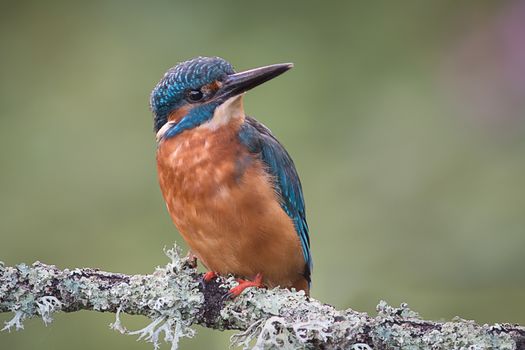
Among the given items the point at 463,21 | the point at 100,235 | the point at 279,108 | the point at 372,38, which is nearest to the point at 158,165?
the point at 100,235

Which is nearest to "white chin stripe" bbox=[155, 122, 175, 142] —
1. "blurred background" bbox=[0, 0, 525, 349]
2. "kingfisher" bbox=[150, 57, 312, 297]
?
"kingfisher" bbox=[150, 57, 312, 297]

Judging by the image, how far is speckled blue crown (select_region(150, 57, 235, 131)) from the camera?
4105mm

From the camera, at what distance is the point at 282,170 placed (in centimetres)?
430

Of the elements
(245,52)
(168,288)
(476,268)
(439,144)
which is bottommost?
(168,288)

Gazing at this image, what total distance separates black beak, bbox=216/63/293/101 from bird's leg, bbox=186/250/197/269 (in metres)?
0.67

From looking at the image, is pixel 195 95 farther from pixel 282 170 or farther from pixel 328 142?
pixel 328 142

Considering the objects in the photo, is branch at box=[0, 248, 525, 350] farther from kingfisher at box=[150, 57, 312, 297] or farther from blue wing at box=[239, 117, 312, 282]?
blue wing at box=[239, 117, 312, 282]

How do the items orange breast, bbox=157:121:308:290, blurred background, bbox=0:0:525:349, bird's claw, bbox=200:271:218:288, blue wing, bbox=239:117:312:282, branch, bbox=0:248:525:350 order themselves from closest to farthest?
branch, bbox=0:248:525:350
bird's claw, bbox=200:271:218:288
orange breast, bbox=157:121:308:290
blurred background, bbox=0:0:525:349
blue wing, bbox=239:117:312:282

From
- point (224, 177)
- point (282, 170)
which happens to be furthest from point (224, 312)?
point (282, 170)

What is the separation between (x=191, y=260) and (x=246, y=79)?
78 cm

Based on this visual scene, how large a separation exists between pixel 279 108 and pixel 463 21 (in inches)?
39.4

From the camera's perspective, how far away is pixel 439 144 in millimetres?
4512

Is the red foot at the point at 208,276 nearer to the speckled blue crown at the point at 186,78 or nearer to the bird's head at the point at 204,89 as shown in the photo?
the bird's head at the point at 204,89

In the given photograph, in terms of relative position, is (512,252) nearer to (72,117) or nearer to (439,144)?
(439,144)
